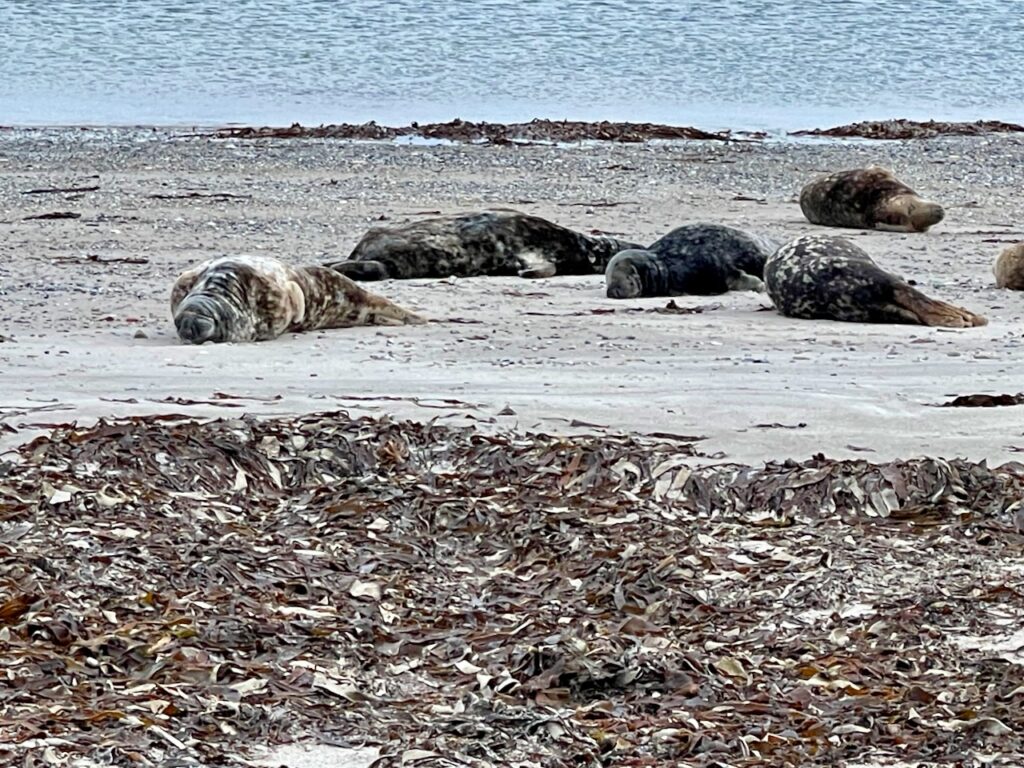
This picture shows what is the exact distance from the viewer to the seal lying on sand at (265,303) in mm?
6484

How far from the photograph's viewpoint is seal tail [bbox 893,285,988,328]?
22.8 feet

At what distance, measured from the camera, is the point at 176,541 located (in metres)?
3.76

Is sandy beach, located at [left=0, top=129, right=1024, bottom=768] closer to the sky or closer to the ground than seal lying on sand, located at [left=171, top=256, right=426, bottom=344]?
closer to the ground

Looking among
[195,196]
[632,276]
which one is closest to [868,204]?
[632,276]

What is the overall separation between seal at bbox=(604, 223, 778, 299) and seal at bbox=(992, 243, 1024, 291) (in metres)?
1.10

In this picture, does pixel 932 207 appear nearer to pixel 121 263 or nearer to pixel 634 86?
pixel 121 263

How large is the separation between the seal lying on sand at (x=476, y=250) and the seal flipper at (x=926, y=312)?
6.95 ft

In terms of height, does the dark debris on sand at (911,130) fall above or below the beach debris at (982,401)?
above

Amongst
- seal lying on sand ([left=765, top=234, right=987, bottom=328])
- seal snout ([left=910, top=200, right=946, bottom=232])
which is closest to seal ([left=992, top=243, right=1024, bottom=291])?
seal lying on sand ([left=765, top=234, right=987, bottom=328])

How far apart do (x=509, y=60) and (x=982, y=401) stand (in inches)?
1020

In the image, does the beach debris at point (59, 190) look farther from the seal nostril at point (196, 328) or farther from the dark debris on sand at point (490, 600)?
the dark debris on sand at point (490, 600)

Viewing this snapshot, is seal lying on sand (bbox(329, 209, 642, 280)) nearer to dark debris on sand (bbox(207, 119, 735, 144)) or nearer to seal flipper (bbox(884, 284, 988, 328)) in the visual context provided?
seal flipper (bbox(884, 284, 988, 328))

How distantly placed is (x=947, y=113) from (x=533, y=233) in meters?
16.3

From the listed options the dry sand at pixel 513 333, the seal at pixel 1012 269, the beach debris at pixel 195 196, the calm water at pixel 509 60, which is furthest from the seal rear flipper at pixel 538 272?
the calm water at pixel 509 60
